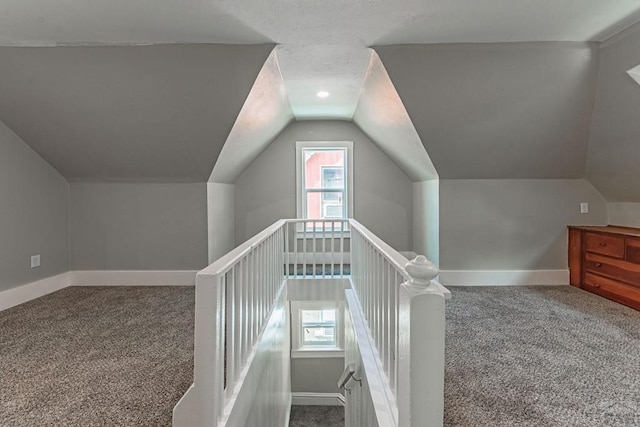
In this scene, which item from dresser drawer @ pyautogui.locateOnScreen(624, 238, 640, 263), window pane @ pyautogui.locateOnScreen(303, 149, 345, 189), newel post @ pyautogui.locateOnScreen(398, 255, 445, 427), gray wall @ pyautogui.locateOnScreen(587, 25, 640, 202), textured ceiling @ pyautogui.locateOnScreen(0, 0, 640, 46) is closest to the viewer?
newel post @ pyautogui.locateOnScreen(398, 255, 445, 427)

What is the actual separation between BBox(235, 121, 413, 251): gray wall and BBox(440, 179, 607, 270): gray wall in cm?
106

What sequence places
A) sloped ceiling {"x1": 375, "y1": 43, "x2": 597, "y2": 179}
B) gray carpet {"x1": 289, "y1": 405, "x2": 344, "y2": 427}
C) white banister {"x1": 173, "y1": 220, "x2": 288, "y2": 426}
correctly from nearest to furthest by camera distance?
1. white banister {"x1": 173, "y1": 220, "x2": 288, "y2": 426}
2. sloped ceiling {"x1": 375, "y1": 43, "x2": 597, "y2": 179}
3. gray carpet {"x1": 289, "y1": 405, "x2": 344, "y2": 427}

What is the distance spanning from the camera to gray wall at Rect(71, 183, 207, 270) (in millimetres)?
4207

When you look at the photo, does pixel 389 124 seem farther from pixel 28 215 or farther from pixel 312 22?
pixel 28 215

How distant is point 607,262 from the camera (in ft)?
11.6

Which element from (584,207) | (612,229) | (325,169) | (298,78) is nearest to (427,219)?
(325,169)

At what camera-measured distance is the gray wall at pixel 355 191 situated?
205 inches

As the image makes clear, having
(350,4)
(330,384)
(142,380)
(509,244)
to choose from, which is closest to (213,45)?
(350,4)

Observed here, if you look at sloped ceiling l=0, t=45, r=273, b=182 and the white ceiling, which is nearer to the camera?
the white ceiling

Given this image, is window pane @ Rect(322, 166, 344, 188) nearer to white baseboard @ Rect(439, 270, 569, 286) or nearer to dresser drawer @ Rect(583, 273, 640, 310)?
white baseboard @ Rect(439, 270, 569, 286)

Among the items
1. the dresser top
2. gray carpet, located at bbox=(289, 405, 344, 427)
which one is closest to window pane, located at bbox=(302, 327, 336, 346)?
gray carpet, located at bbox=(289, 405, 344, 427)

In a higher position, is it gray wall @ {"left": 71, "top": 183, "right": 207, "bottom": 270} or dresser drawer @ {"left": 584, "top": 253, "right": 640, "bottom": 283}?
A: gray wall @ {"left": 71, "top": 183, "right": 207, "bottom": 270}

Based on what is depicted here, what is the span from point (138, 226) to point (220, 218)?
990 mm

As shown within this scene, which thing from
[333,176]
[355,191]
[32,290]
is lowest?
[32,290]
